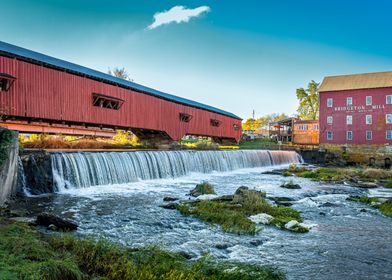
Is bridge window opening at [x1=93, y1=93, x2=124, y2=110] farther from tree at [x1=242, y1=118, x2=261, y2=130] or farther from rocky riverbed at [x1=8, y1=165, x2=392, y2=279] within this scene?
tree at [x1=242, y1=118, x2=261, y2=130]

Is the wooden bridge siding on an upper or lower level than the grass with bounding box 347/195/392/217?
upper

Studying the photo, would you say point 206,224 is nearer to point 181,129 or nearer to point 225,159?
point 225,159

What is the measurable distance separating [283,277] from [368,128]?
3622 cm

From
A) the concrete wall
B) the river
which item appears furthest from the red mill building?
the concrete wall

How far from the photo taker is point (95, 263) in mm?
4496

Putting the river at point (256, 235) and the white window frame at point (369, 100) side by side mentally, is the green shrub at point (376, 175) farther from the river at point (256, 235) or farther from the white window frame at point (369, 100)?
the white window frame at point (369, 100)

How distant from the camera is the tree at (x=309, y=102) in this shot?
198 feet

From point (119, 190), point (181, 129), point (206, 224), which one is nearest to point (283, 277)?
point (206, 224)

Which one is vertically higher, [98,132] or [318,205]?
[98,132]

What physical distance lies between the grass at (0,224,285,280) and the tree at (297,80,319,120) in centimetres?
5989

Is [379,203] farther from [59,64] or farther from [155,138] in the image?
[155,138]

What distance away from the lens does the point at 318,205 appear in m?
10.5

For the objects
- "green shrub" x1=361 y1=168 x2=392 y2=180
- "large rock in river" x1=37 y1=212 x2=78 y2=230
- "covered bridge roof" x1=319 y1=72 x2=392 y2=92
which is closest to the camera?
"large rock in river" x1=37 y1=212 x2=78 y2=230

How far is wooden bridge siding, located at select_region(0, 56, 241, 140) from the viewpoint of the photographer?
15156 mm
